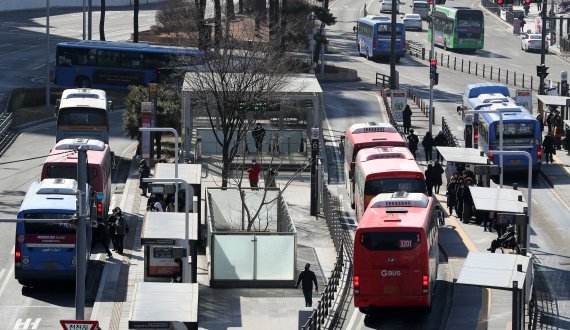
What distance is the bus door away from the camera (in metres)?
36.3

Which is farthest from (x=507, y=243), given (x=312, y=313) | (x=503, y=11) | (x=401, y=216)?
(x=503, y=11)

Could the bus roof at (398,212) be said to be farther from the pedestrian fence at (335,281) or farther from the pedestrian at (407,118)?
the pedestrian at (407,118)

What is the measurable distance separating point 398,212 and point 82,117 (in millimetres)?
25358

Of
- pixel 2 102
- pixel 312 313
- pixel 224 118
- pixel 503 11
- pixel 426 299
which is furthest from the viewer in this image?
pixel 503 11

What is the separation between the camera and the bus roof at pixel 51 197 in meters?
40.5

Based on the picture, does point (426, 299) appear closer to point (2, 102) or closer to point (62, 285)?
point (62, 285)

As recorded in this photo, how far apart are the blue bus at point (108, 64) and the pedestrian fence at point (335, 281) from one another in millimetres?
30319

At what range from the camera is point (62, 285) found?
139 ft

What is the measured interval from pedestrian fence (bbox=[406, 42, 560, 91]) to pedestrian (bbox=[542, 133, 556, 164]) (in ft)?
83.9

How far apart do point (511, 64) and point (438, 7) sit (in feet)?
38.7

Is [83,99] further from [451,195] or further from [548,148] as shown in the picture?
[548,148]

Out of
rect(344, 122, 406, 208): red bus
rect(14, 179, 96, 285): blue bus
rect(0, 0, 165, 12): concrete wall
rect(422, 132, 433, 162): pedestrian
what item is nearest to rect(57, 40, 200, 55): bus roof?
rect(422, 132, 433, 162): pedestrian

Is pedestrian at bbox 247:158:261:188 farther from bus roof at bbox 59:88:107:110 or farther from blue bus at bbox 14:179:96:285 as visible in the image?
blue bus at bbox 14:179:96:285

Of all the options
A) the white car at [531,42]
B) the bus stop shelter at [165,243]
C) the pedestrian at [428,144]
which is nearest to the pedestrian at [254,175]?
the pedestrian at [428,144]
